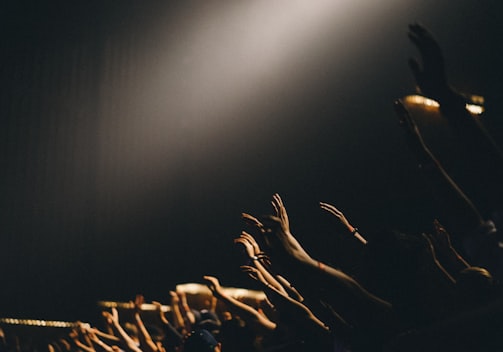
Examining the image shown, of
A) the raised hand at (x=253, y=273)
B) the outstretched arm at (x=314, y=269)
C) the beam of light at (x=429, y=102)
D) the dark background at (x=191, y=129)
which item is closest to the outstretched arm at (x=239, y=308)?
the raised hand at (x=253, y=273)

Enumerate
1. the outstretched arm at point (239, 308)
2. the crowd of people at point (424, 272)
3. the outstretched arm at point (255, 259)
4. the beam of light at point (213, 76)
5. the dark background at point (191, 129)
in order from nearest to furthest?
the crowd of people at point (424, 272)
the outstretched arm at point (255, 259)
the outstretched arm at point (239, 308)
the dark background at point (191, 129)
the beam of light at point (213, 76)

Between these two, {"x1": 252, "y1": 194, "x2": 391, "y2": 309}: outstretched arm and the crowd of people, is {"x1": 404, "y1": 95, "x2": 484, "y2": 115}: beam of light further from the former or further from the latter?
{"x1": 252, "y1": 194, "x2": 391, "y2": 309}: outstretched arm

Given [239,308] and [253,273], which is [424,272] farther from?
[239,308]

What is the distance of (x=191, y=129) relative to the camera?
20.4ft

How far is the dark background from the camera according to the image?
4.74 m

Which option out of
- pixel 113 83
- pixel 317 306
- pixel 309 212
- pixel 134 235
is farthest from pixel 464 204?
pixel 134 235

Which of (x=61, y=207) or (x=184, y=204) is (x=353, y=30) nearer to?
(x=184, y=204)

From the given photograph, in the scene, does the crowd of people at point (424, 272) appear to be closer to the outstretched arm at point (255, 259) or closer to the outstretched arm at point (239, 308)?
the outstretched arm at point (255, 259)

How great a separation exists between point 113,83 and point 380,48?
9.63ft

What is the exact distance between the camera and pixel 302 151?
553cm

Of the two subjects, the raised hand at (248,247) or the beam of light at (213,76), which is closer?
the raised hand at (248,247)

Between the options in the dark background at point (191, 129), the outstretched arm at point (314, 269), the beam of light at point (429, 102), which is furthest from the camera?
the dark background at point (191, 129)

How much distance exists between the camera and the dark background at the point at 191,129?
15.6 ft

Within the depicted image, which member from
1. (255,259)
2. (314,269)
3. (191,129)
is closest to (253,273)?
(255,259)
